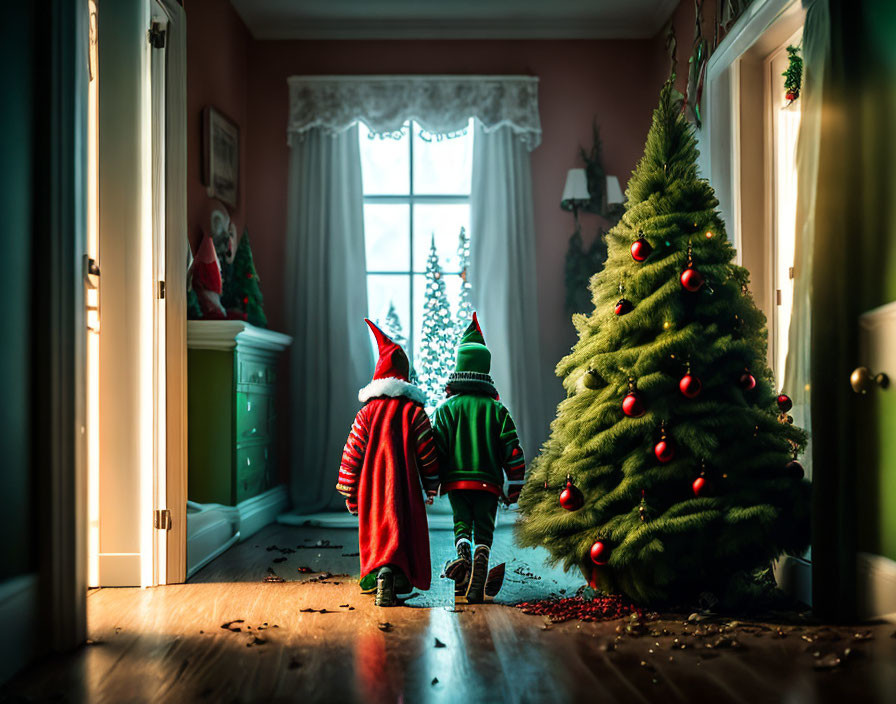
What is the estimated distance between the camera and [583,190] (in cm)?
524

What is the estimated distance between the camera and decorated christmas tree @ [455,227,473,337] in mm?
5336

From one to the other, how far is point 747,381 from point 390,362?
1316 millimetres

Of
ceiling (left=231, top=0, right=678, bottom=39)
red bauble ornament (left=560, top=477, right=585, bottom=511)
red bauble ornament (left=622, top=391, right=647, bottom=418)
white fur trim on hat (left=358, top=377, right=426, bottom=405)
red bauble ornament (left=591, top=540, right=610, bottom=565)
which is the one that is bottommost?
red bauble ornament (left=591, top=540, right=610, bottom=565)

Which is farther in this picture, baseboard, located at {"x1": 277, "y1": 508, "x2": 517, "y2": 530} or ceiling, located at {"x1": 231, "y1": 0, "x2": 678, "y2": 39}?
ceiling, located at {"x1": 231, "y1": 0, "x2": 678, "y2": 39}

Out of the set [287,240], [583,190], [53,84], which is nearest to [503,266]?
[583,190]

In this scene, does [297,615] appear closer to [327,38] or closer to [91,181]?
[91,181]

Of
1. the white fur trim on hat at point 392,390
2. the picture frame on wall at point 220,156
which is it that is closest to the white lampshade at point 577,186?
the picture frame on wall at point 220,156

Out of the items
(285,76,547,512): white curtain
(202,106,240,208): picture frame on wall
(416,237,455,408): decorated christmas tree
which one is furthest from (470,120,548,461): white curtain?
(202,106,240,208): picture frame on wall

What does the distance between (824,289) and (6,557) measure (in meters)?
2.64

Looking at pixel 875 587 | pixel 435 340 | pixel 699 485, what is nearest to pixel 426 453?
pixel 699 485

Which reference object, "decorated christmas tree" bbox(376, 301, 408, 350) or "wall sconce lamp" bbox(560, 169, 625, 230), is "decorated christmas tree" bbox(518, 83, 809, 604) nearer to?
"wall sconce lamp" bbox(560, 169, 625, 230)

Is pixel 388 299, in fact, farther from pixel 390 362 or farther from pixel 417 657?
pixel 417 657

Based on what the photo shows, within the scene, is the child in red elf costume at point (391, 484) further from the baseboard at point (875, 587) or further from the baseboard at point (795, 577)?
the baseboard at point (875, 587)

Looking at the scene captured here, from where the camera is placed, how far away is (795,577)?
2902mm
